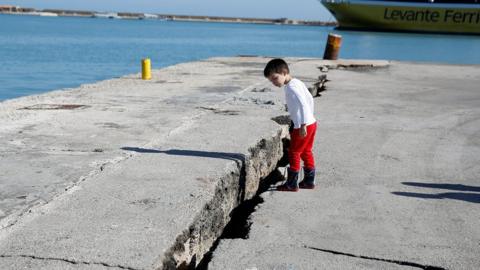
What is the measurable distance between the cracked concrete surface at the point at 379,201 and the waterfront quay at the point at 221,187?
13mm

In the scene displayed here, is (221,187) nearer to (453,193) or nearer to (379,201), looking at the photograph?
(379,201)

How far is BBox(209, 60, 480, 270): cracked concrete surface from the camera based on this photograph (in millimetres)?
3736

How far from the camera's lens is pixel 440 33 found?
260 feet

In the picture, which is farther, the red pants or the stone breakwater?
the red pants

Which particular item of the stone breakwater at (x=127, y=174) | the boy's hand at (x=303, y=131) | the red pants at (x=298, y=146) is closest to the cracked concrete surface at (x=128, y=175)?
the stone breakwater at (x=127, y=174)

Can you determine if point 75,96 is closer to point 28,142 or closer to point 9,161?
point 28,142

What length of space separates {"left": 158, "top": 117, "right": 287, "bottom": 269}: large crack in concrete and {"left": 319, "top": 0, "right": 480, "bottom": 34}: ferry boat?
2811 inches

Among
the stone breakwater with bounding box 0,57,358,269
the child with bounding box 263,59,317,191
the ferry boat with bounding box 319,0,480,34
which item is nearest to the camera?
the stone breakwater with bounding box 0,57,358,269

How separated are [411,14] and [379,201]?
77.1 m

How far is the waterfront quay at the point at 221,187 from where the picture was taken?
3.46 m

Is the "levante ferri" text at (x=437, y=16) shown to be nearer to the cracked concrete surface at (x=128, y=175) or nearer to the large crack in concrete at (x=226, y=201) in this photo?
the cracked concrete surface at (x=128, y=175)

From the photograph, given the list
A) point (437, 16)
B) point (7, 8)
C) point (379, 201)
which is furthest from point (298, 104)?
point (7, 8)

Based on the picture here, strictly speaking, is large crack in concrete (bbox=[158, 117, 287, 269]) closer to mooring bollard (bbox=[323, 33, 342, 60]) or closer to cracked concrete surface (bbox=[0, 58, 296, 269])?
cracked concrete surface (bbox=[0, 58, 296, 269])

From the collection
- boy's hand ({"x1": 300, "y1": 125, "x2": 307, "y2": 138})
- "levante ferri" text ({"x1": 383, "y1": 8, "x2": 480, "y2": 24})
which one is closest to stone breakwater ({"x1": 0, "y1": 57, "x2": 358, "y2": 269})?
boy's hand ({"x1": 300, "y1": 125, "x2": 307, "y2": 138})
